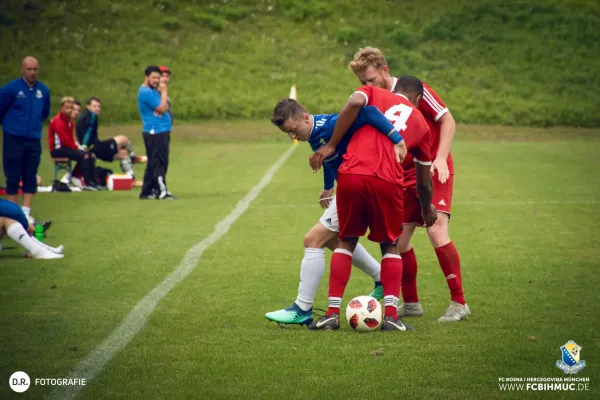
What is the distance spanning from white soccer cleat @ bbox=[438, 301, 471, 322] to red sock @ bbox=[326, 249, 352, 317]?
0.80m

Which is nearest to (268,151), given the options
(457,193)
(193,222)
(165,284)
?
(457,193)

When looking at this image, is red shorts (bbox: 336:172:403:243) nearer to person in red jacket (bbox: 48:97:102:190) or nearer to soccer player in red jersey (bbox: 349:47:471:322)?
soccer player in red jersey (bbox: 349:47:471:322)

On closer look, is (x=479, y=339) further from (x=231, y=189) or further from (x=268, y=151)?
(x=268, y=151)

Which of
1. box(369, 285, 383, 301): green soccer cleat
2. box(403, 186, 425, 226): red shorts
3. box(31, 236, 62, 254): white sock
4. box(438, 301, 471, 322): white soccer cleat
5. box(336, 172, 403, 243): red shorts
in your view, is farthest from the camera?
box(31, 236, 62, 254): white sock

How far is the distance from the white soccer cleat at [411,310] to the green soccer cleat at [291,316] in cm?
87

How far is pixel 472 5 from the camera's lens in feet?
163

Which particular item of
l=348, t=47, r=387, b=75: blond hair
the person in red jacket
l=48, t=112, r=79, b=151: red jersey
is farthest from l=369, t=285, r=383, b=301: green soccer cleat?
l=48, t=112, r=79, b=151: red jersey

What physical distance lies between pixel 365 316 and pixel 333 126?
4.45 feet

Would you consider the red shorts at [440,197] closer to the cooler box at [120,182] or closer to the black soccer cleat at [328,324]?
the black soccer cleat at [328,324]

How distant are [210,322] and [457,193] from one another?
1065 centimetres

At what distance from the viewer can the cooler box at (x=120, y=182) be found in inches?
790

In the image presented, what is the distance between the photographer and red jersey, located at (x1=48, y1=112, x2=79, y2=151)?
20453mm

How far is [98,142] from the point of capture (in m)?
21.5

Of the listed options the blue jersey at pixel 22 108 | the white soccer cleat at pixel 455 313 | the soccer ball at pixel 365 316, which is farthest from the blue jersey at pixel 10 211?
the white soccer cleat at pixel 455 313
